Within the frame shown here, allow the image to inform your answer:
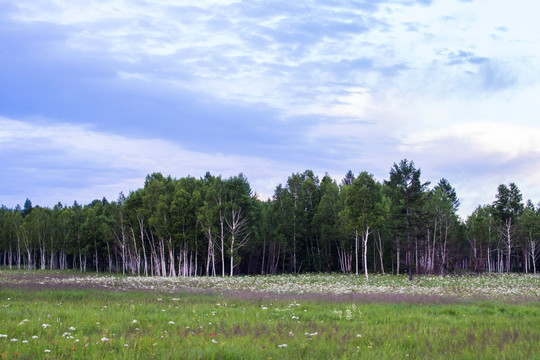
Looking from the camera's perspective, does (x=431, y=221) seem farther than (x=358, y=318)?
Yes

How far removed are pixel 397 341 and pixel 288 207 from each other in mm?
71589

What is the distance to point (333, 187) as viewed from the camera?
8350 centimetres

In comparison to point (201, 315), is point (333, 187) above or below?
above

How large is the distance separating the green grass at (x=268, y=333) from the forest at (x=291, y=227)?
37.7m

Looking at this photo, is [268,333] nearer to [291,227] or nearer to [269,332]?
[269,332]

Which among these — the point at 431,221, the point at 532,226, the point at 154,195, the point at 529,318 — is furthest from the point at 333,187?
the point at 529,318

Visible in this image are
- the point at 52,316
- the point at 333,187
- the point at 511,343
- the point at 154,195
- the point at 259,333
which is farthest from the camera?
the point at 333,187

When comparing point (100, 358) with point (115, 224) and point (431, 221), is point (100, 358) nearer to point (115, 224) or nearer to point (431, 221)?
point (431, 221)

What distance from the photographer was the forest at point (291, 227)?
211ft

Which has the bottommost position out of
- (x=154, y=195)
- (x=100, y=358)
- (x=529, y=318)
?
(x=529, y=318)

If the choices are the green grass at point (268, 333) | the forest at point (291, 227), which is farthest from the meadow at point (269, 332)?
the forest at point (291, 227)

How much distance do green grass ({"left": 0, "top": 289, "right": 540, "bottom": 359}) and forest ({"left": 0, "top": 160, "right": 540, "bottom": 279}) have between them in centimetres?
3773

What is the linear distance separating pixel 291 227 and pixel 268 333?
6979 centimetres

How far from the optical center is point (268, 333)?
13.3 m
